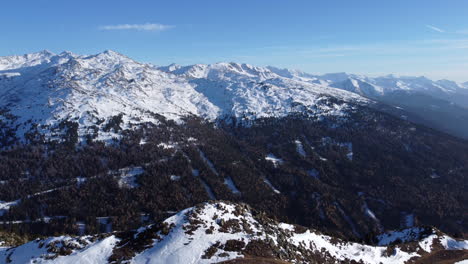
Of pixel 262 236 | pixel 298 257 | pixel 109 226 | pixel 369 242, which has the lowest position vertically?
pixel 109 226

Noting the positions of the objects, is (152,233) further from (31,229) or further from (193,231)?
(31,229)

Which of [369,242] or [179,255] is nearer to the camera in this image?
[179,255]

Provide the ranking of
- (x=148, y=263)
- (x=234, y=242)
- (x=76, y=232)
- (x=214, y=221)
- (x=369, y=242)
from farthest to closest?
(x=76, y=232) → (x=369, y=242) → (x=214, y=221) → (x=234, y=242) → (x=148, y=263)

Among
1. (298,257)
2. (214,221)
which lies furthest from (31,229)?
(298,257)

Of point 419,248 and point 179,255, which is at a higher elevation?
point 179,255

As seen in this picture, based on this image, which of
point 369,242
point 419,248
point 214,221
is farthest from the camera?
point 369,242

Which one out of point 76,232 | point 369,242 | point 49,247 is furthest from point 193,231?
point 76,232
